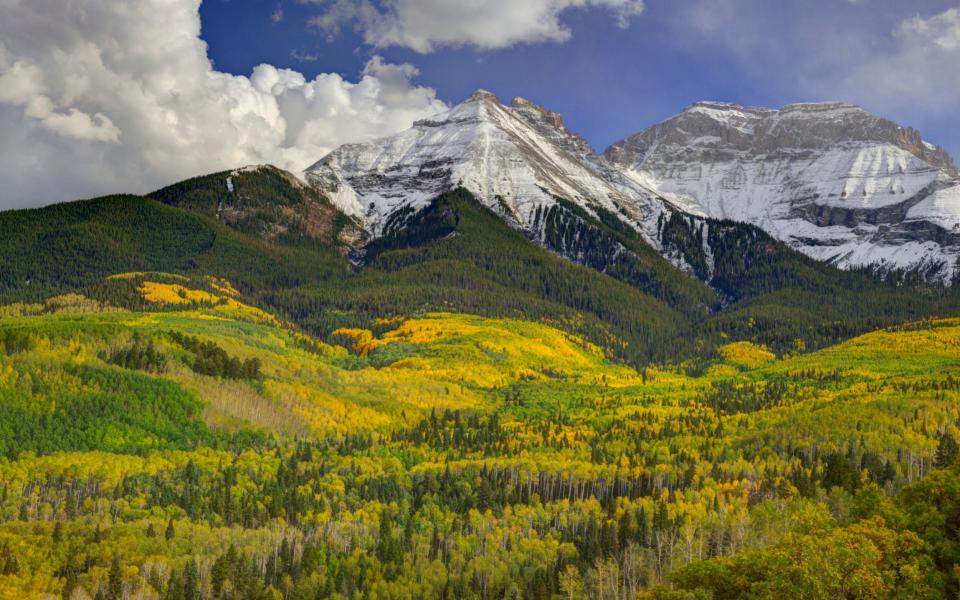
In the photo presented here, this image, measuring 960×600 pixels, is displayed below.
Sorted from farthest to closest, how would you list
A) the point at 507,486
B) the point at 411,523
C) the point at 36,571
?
the point at 507,486 < the point at 411,523 < the point at 36,571

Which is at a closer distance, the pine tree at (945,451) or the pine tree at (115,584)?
the pine tree at (115,584)

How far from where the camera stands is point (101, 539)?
6117 inches

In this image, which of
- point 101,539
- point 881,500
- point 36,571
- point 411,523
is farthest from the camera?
point 411,523

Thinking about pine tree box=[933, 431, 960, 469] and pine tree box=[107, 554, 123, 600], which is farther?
pine tree box=[933, 431, 960, 469]

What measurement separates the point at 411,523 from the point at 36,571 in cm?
6132

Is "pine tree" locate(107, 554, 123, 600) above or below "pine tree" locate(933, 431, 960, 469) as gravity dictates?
below

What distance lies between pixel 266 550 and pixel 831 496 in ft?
314

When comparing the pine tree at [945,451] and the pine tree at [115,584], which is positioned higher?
the pine tree at [945,451]

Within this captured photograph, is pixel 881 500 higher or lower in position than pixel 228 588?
higher

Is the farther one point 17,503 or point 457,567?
point 17,503

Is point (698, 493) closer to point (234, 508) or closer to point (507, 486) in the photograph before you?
point (507, 486)

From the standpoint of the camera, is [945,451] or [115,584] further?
[945,451]

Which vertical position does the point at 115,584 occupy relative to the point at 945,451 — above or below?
below

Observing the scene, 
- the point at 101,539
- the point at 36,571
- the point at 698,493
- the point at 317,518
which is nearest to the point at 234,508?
the point at 317,518
